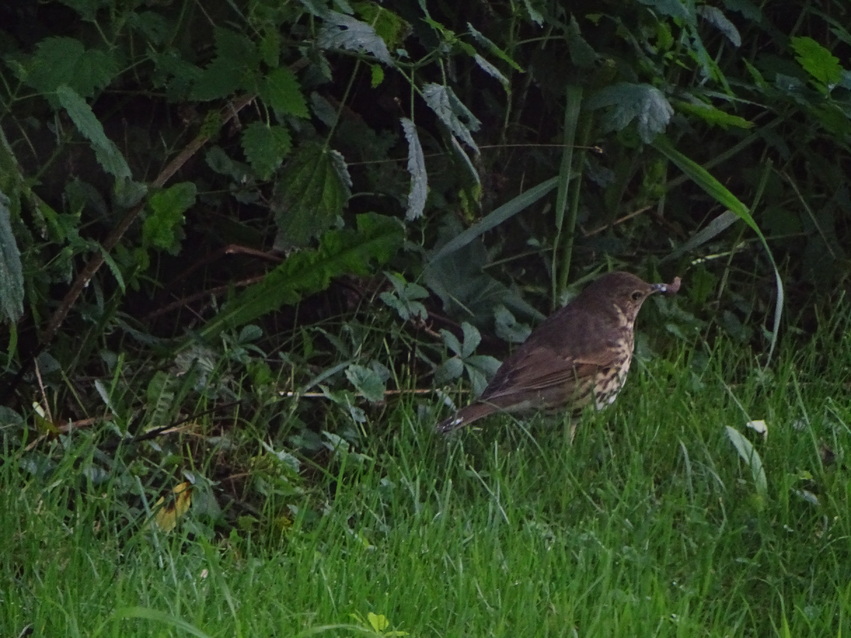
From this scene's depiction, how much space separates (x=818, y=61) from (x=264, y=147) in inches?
69.8

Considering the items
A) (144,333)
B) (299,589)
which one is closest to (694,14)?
(144,333)

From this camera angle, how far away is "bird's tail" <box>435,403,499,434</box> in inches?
154

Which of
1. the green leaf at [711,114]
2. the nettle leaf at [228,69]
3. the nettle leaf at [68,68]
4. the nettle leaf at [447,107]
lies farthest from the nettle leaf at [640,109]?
the nettle leaf at [68,68]

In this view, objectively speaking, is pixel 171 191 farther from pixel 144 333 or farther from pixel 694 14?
pixel 694 14

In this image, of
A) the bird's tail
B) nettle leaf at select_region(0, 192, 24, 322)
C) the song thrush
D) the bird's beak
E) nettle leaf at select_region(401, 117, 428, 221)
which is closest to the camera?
nettle leaf at select_region(0, 192, 24, 322)

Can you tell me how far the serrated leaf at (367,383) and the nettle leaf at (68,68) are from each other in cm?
103

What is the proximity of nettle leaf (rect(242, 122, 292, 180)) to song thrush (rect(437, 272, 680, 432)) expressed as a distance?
39.2 inches

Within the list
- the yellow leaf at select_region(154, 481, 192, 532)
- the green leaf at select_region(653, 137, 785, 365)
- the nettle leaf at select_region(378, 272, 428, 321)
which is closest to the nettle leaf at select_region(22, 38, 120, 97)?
the yellow leaf at select_region(154, 481, 192, 532)

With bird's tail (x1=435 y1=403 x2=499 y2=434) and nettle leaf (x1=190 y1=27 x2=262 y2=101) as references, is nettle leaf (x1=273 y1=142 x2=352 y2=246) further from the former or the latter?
bird's tail (x1=435 y1=403 x2=499 y2=434)

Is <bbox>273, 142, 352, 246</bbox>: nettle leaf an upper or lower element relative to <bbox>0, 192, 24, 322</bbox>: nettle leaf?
lower

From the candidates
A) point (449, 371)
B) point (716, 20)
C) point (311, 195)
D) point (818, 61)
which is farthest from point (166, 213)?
point (818, 61)

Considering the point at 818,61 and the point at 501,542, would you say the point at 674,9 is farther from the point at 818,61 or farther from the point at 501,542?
the point at 501,542

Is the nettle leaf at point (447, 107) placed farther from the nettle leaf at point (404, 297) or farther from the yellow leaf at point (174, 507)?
the yellow leaf at point (174, 507)

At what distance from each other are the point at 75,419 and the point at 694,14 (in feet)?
6.48
